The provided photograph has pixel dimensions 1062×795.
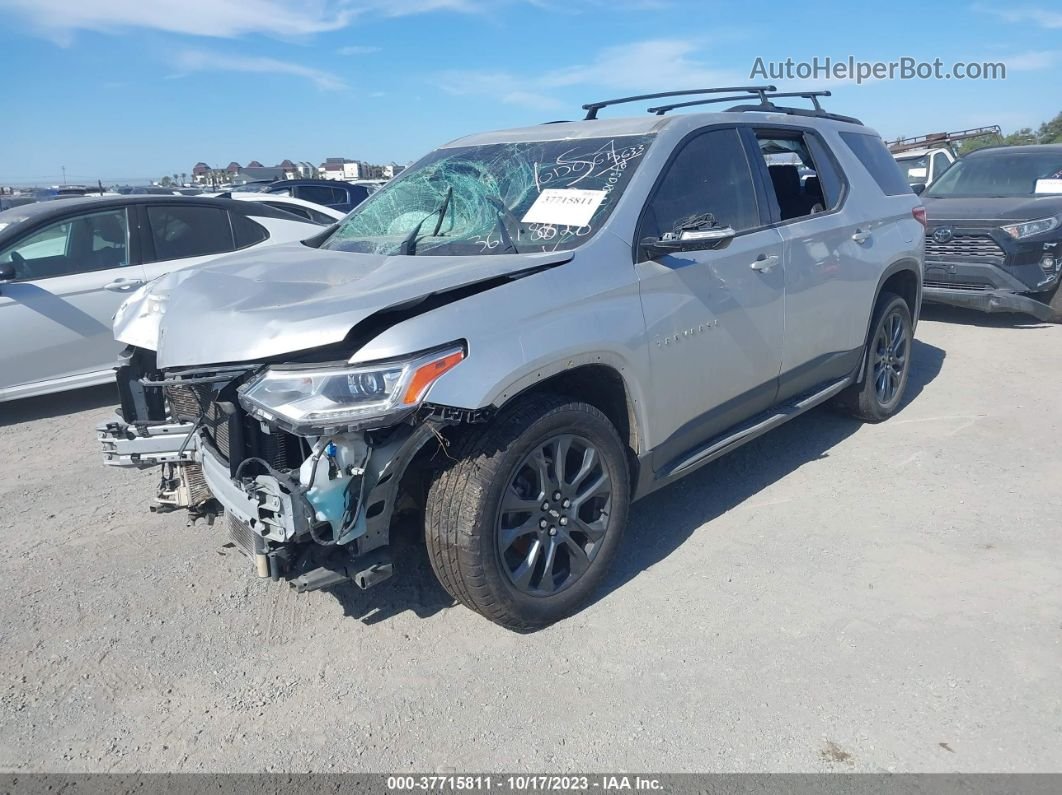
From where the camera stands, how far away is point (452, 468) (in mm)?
2949

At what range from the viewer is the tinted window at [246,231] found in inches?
282

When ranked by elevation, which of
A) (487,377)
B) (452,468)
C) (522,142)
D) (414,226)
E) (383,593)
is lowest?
(383,593)

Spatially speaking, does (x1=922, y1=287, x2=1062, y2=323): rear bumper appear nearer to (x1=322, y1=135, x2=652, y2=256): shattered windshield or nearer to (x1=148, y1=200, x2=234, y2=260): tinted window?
(x1=322, y1=135, x2=652, y2=256): shattered windshield

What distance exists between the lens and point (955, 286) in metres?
8.52

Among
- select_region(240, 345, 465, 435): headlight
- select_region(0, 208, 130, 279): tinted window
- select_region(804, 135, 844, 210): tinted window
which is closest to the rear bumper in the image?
select_region(804, 135, 844, 210): tinted window

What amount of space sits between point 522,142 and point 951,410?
375 cm

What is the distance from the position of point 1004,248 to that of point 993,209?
0.66 m

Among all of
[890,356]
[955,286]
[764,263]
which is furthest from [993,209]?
[764,263]

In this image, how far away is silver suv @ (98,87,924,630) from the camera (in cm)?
276

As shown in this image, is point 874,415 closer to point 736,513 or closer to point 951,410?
point 951,410

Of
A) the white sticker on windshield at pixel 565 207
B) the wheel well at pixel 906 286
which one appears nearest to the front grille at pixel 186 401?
the white sticker on windshield at pixel 565 207

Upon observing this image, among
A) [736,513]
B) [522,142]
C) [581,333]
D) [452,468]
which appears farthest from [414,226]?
[736,513]

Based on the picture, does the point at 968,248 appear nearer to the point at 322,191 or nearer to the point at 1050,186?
the point at 1050,186

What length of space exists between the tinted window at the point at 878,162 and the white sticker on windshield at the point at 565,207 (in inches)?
95.1
